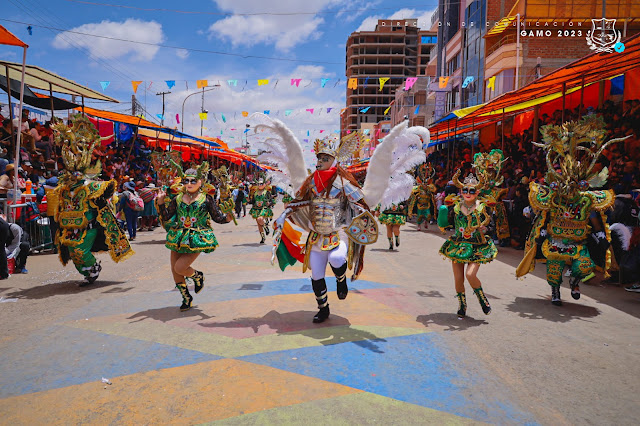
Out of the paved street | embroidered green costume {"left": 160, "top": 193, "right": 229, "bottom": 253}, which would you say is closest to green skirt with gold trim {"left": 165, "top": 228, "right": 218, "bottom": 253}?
embroidered green costume {"left": 160, "top": 193, "right": 229, "bottom": 253}

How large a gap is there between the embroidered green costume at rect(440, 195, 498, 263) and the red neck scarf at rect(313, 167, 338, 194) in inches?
75.6

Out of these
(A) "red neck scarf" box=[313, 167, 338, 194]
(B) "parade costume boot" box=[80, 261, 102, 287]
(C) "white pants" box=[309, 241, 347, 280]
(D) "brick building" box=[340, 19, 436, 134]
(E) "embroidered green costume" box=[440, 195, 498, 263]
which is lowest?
(B) "parade costume boot" box=[80, 261, 102, 287]

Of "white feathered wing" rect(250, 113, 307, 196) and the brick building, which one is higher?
the brick building

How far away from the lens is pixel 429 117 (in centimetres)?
4028

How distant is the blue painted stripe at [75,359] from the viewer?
3.85 meters

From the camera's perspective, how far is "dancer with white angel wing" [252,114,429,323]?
5539 millimetres

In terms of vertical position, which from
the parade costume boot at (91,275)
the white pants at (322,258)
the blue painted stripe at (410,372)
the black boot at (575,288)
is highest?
the white pants at (322,258)

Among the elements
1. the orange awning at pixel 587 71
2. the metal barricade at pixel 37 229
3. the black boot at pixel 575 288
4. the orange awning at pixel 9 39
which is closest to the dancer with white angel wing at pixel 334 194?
the black boot at pixel 575 288

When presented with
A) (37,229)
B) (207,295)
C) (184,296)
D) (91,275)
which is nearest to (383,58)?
(37,229)

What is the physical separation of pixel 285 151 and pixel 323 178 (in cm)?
77

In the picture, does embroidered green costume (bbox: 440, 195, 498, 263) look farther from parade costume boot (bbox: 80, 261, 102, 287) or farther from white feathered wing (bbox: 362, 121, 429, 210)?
parade costume boot (bbox: 80, 261, 102, 287)

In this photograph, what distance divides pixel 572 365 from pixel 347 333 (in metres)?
2.31

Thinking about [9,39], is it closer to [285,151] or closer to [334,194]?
[285,151]

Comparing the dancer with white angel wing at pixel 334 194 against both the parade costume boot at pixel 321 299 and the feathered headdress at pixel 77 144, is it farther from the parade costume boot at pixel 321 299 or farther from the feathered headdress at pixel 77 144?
the feathered headdress at pixel 77 144
